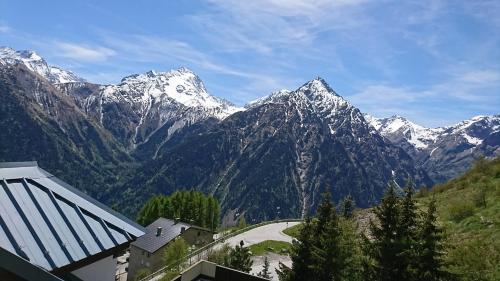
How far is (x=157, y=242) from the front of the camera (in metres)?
82.1

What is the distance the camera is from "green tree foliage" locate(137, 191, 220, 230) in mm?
115125

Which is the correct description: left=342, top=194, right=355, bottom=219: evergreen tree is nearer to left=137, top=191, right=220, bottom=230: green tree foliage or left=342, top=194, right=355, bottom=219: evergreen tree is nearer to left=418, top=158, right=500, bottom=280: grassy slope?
left=418, top=158, right=500, bottom=280: grassy slope

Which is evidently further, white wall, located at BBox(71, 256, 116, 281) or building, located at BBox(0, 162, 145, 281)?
white wall, located at BBox(71, 256, 116, 281)

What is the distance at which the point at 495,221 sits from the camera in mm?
33125

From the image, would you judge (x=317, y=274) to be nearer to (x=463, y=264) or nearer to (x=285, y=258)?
(x=463, y=264)

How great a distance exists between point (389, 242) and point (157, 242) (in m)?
64.7

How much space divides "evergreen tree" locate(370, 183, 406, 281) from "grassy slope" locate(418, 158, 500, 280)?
2.23 metres

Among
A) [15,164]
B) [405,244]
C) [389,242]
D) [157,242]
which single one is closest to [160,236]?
[157,242]

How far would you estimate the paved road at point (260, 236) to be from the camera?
266ft

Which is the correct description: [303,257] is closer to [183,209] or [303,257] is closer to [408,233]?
[408,233]

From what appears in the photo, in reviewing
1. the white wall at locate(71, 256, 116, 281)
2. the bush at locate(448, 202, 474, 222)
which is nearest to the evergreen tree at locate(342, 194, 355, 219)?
the bush at locate(448, 202, 474, 222)

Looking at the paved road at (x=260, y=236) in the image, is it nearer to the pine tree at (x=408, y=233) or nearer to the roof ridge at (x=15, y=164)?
the pine tree at (x=408, y=233)

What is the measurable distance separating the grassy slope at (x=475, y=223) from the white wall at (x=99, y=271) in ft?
50.5

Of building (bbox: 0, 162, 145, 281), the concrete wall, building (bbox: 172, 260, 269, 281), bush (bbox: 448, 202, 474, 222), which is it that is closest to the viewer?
building (bbox: 0, 162, 145, 281)
